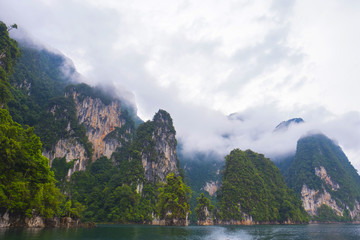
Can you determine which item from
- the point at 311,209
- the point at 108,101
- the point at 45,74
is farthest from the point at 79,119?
the point at 311,209

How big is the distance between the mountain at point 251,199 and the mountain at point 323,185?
118 ft

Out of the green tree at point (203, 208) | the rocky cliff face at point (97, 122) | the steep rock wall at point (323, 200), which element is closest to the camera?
the green tree at point (203, 208)

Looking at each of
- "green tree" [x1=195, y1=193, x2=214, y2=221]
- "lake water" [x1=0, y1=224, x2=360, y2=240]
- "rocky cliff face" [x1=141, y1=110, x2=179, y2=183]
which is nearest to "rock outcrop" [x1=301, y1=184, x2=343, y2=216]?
"rocky cliff face" [x1=141, y1=110, x2=179, y2=183]

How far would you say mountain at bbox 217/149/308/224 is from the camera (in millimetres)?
98125

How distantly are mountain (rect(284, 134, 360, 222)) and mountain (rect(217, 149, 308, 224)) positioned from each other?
3593 cm

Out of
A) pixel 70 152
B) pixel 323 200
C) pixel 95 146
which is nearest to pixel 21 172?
pixel 70 152

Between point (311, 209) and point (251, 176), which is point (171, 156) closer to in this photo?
point (251, 176)

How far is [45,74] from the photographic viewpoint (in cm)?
12662

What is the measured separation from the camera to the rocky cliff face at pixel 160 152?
11044 cm

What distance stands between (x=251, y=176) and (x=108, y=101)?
8459 cm

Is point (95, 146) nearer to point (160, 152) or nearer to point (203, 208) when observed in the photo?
point (160, 152)

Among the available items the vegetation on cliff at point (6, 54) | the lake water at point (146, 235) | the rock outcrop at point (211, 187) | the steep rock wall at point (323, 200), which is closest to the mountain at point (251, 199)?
the steep rock wall at point (323, 200)

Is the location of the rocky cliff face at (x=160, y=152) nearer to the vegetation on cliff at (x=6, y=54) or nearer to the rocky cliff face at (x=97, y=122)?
the rocky cliff face at (x=97, y=122)

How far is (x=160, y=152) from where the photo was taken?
119500 mm
